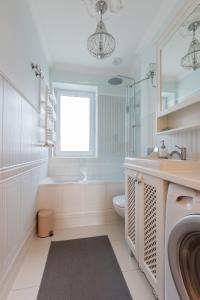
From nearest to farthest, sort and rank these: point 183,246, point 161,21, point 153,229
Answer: point 183,246 < point 153,229 < point 161,21

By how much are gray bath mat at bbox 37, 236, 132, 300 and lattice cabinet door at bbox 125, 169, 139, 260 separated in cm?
23

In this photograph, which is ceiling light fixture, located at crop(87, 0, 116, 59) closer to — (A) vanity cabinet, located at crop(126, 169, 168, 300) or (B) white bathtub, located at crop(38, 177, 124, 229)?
(A) vanity cabinet, located at crop(126, 169, 168, 300)

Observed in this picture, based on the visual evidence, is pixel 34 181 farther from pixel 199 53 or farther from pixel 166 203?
pixel 199 53

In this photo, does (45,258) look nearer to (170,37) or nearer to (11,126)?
(11,126)

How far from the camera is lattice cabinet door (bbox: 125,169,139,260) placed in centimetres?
133

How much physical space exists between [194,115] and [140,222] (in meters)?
0.95

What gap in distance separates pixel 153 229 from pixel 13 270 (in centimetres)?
108

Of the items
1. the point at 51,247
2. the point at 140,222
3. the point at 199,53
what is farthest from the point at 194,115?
the point at 51,247

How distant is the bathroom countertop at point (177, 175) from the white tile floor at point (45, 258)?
0.82 metres

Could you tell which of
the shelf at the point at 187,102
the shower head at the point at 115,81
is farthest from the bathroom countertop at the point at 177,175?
the shower head at the point at 115,81

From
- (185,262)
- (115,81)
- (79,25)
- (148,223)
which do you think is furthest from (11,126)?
(115,81)

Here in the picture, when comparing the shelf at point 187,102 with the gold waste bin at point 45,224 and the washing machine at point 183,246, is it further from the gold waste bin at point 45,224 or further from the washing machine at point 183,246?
the gold waste bin at point 45,224

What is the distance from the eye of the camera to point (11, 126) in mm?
1222

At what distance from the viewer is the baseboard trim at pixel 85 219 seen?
84.7 inches
